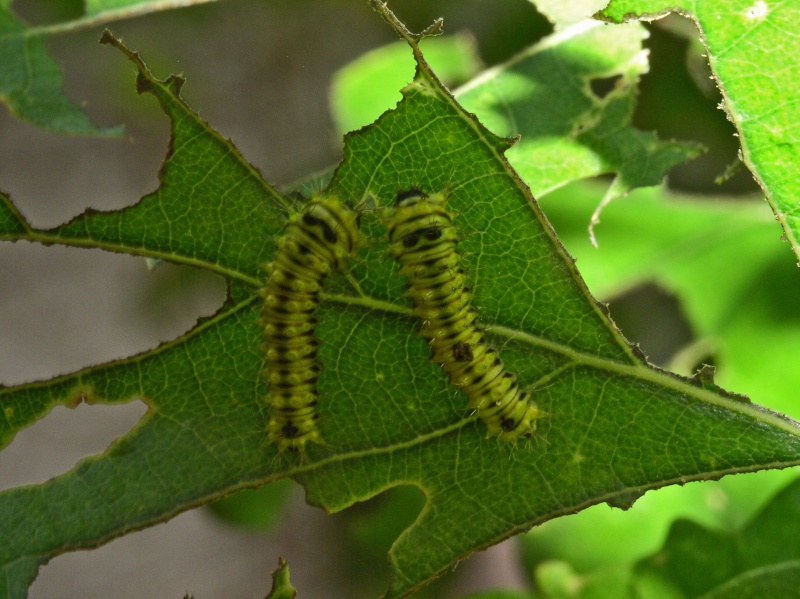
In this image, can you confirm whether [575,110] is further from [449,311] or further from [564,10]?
[449,311]

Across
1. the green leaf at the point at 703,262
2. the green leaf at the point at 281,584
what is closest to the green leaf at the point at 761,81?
the green leaf at the point at 703,262

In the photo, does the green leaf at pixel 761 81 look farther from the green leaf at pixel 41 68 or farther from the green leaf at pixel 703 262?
the green leaf at pixel 41 68

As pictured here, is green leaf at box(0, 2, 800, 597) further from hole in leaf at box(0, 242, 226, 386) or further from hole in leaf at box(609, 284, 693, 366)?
hole in leaf at box(0, 242, 226, 386)

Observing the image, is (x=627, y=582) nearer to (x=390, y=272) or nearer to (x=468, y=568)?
(x=390, y=272)

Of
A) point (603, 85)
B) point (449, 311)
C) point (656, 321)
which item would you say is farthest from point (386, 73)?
point (656, 321)

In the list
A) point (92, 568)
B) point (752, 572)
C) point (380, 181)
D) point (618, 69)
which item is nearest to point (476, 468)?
point (380, 181)
